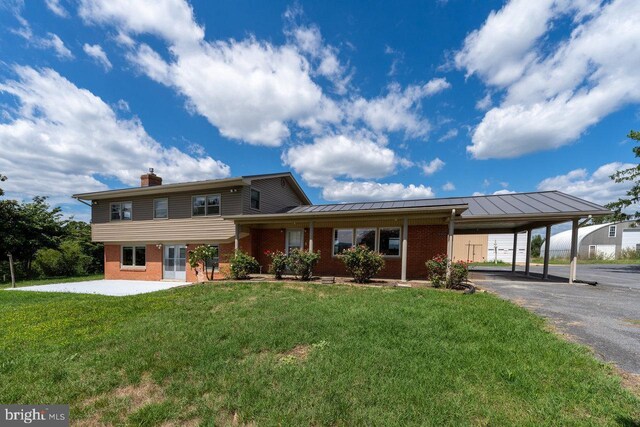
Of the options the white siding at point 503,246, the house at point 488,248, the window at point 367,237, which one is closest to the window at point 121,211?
the window at point 367,237

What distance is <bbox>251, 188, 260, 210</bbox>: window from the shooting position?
1412 cm

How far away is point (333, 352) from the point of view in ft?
13.1

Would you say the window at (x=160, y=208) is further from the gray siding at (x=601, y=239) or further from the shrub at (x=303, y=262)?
the gray siding at (x=601, y=239)

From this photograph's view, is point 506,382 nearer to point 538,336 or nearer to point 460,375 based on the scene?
point 460,375

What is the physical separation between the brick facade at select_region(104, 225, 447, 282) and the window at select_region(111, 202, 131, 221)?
5.47ft

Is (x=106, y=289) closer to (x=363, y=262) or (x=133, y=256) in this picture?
(x=133, y=256)

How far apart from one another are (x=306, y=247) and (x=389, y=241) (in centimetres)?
389

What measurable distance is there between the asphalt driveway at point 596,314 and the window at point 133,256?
16.9m

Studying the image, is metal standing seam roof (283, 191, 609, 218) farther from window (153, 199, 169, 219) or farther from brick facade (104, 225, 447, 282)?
window (153, 199, 169, 219)

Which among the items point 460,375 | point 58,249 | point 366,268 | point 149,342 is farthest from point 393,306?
point 58,249

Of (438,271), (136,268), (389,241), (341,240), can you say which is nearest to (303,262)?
(341,240)

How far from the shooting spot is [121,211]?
52.6 feet

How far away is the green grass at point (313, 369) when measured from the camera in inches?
109

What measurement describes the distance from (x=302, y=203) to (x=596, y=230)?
3544 centimetres
